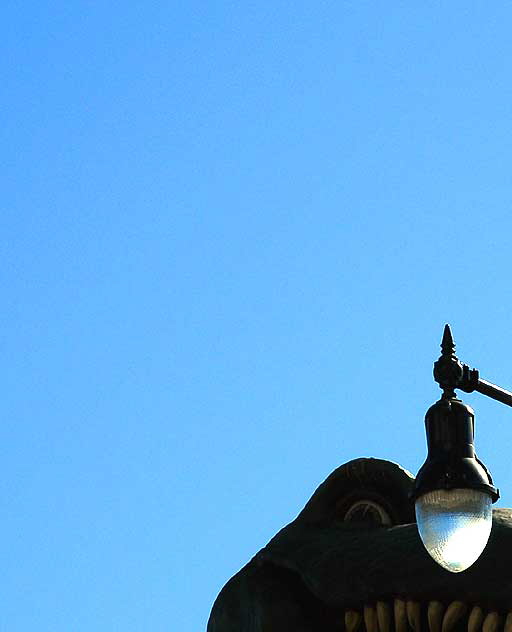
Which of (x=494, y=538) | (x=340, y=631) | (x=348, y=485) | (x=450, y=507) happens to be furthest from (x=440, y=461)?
(x=348, y=485)

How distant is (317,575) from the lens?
7965mm

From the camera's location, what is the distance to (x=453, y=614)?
23.9 feet

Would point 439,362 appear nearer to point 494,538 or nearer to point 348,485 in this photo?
point 494,538

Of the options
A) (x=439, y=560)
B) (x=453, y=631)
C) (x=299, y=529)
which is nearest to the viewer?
(x=439, y=560)

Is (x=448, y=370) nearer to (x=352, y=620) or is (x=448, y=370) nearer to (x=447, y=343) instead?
(x=447, y=343)

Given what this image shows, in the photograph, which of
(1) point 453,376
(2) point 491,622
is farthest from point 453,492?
(2) point 491,622

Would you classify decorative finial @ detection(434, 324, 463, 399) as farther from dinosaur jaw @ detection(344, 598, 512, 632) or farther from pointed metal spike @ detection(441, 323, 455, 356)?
dinosaur jaw @ detection(344, 598, 512, 632)

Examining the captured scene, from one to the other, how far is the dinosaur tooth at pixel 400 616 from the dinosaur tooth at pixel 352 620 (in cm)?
29

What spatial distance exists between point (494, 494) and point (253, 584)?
2303mm

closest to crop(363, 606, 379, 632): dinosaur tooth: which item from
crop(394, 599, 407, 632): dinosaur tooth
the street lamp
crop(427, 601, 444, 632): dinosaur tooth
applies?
crop(394, 599, 407, 632): dinosaur tooth

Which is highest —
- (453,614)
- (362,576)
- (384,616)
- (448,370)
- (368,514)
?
(368,514)

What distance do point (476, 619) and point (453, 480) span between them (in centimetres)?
120

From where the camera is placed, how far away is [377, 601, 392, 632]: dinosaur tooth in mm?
7543

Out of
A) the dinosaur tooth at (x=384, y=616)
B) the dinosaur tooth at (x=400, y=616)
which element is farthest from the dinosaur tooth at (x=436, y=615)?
the dinosaur tooth at (x=384, y=616)
